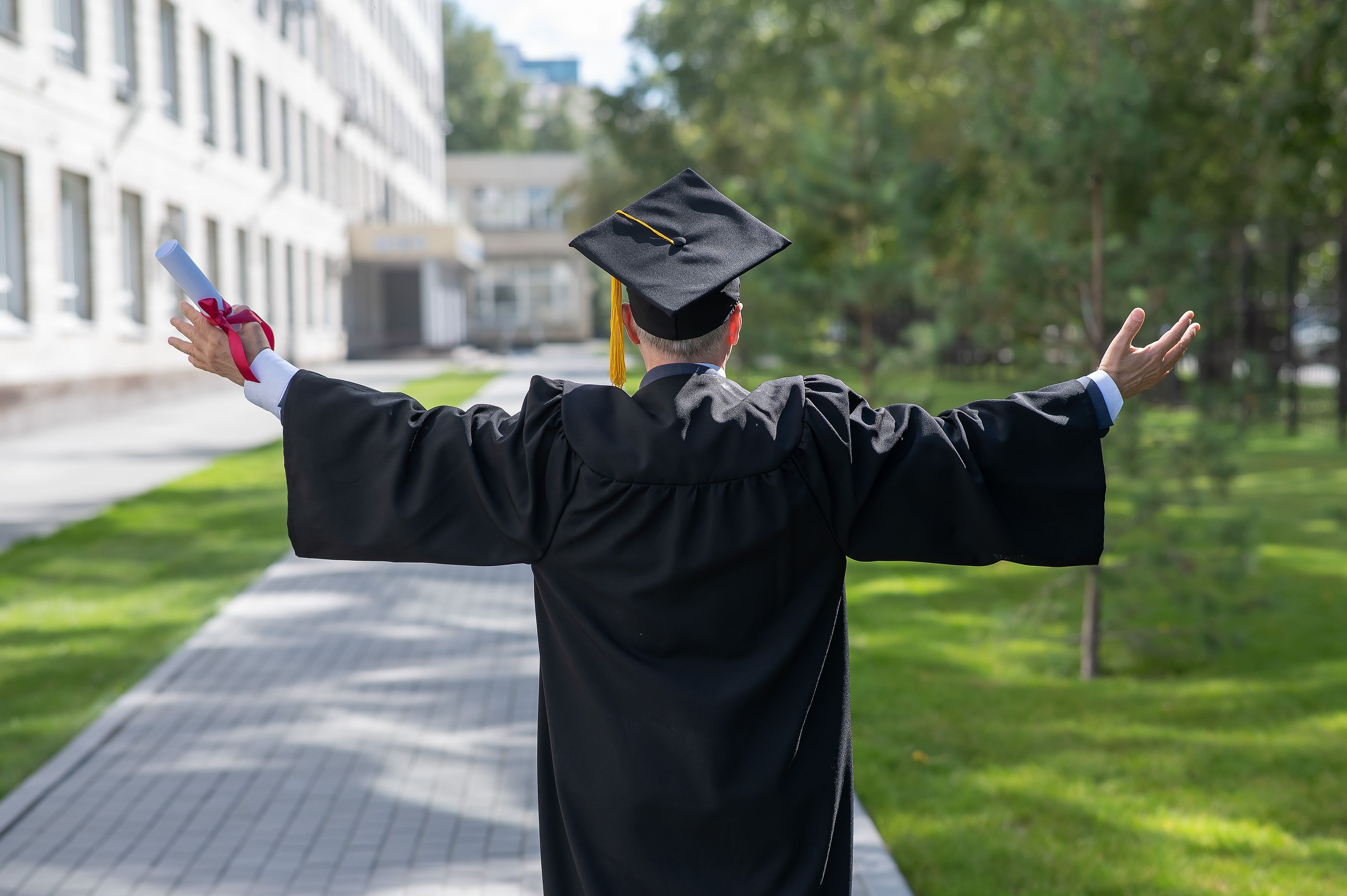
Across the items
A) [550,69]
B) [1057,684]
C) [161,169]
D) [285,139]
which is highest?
[550,69]

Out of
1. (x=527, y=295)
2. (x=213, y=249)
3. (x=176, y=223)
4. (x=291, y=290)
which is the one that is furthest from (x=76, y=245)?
(x=527, y=295)

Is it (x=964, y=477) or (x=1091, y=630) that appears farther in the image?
(x=1091, y=630)

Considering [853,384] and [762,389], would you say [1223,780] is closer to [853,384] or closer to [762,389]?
[762,389]

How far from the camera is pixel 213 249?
2784 cm

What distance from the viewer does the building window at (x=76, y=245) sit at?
1958cm

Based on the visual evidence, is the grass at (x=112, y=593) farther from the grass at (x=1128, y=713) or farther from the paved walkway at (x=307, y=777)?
the grass at (x=1128, y=713)

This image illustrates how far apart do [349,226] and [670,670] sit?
4314cm

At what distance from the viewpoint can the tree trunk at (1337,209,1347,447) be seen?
18.8 m

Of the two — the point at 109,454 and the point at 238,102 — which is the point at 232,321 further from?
the point at 238,102

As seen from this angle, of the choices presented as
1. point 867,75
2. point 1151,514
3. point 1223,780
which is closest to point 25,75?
point 867,75

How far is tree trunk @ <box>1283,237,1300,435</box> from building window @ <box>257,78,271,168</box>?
22915 mm

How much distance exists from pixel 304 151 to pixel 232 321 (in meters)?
36.0

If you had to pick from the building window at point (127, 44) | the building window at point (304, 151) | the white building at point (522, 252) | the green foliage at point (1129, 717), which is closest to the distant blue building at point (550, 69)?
the white building at point (522, 252)

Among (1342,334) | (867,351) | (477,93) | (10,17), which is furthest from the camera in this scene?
(477,93)
